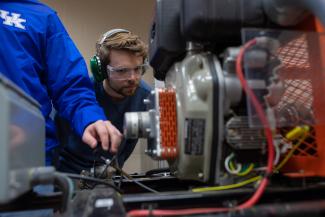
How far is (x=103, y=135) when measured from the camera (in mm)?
830

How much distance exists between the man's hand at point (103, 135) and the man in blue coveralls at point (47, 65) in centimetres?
2

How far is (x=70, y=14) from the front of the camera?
283 centimetres

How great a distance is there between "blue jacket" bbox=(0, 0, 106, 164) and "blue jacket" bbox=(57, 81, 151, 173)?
0.28 meters

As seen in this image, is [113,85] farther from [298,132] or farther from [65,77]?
[298,132]

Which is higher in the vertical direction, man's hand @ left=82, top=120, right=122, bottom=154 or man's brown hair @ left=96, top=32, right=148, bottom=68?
man's brown hair @ left=96, top=32, right=148, bottom=68

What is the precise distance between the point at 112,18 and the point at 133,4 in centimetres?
22

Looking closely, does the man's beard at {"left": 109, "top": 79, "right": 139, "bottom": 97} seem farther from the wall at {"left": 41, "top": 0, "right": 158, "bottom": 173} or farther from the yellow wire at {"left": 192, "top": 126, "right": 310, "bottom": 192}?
the wall at {"left": 41, "top": 0, "right": 158, "bottom": 173}

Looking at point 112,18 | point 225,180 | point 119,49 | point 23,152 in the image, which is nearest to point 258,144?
point 225,180

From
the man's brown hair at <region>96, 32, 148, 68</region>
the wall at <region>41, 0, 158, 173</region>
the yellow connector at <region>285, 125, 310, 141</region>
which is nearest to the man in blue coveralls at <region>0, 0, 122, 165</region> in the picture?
the man's brown hair at <region>96, 32, 148, 68</region>

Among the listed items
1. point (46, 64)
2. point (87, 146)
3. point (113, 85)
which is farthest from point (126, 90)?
point (46, 64)

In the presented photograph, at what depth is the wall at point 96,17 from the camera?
2.81m

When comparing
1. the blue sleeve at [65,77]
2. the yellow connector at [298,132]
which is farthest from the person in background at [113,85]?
the yellow connector at [298,132]

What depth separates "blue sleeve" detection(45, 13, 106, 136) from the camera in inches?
40.6

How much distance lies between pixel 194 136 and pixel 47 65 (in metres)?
0.70
